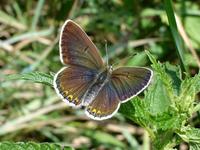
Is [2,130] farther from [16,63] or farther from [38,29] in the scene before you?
[38,29]

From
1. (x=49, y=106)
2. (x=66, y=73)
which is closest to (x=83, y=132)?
(x=49, y=106)

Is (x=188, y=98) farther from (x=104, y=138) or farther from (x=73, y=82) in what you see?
(x=104, y=138)

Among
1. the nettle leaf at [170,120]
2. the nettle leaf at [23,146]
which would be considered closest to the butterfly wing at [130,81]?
the nettle leaf at [170,120]

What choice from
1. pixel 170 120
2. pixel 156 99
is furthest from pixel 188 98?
pixel 156 99

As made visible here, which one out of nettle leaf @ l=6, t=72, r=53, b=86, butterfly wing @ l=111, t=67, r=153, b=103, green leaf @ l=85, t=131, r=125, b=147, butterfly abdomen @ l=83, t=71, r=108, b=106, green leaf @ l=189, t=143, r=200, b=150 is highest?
butterfly wing @ l=111, t=67, r=153, b=103

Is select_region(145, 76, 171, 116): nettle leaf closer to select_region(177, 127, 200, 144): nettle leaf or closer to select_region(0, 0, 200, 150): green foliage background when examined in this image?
select_region(177, 127, 200, 144): nettle leaf

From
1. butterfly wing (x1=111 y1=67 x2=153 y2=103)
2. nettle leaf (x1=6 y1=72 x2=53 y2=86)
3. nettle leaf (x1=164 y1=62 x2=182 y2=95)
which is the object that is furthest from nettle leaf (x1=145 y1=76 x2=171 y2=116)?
nettle leaf (x1=6 y1=72 x2=53 y2=86)

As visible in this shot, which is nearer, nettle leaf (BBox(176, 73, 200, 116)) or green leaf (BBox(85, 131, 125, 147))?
nettle leaf (BBox(176, 73, 200, 116))

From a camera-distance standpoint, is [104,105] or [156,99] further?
[156,99]
